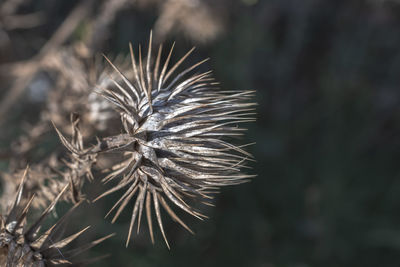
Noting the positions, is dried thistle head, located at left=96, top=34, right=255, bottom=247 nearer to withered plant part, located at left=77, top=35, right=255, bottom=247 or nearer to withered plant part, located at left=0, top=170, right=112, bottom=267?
withered plant part, located at left=77, top=35, right=255, bottom=247

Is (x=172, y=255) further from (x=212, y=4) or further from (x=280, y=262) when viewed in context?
(x=212, y=4)

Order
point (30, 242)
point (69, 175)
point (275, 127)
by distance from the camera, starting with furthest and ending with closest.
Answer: point (275, 127), point (69, 175), point (30, 242)

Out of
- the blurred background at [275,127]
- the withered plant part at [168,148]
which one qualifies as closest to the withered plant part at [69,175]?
the withered plant part at [168,148]

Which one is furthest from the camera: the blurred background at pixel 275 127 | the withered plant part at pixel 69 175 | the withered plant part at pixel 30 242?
the blurred background at pixel 275 127

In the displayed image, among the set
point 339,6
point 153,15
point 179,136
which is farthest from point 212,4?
point 339,6

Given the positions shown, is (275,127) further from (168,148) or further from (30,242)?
(30,242)

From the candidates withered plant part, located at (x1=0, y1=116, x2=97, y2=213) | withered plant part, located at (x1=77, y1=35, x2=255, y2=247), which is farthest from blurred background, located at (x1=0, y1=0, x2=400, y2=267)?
withered plant part, located at (x1=77, y1=35, x2=255, y2=247)

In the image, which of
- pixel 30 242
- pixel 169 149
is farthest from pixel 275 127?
pixel 30 242

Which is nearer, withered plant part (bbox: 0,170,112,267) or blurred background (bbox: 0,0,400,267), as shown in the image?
withered plant part (bbox: 0,170,112,267)

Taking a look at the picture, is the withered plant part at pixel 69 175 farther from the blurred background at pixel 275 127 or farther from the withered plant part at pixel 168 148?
the blurred background at pixel 275 127
